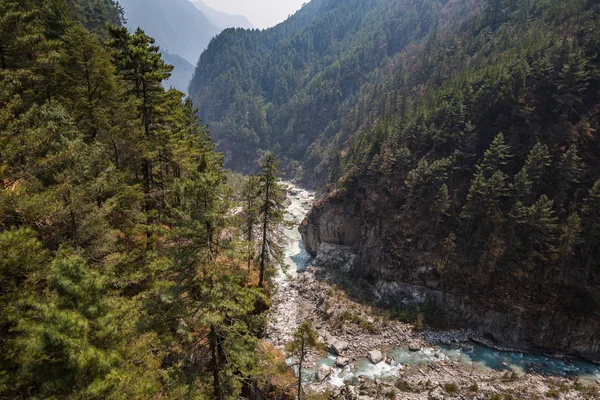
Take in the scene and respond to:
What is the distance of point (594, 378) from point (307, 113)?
150 meters

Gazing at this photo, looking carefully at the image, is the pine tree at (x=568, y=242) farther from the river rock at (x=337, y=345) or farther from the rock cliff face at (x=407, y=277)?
the river rock at (x=337, y=345)

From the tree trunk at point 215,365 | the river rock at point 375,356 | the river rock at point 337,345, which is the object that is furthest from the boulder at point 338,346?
the tree trunk at point 215,365

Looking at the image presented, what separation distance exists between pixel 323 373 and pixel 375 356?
241 inches

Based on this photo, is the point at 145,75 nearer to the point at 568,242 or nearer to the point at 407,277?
the point at 407,277

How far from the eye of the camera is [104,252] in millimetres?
13469

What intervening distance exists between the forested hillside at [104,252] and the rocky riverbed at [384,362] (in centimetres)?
896

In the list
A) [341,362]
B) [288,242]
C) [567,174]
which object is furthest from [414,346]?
[288,242]

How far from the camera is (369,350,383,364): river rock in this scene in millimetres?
29177

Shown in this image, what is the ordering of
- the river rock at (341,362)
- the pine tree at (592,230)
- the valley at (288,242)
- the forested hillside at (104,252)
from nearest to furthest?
the forested hillside at (104,252)
the valley at (288,242)
the river rock at (341,362)
the pine tree at (592,230)

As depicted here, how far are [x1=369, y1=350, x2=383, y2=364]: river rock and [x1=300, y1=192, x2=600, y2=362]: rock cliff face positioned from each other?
10339 mm

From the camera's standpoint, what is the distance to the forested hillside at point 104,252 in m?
7.85

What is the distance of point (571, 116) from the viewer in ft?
126

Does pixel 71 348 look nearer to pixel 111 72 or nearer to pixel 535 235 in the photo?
pixel 111 72

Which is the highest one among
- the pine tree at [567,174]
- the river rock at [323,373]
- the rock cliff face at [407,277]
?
the pine tree at [567,174]
